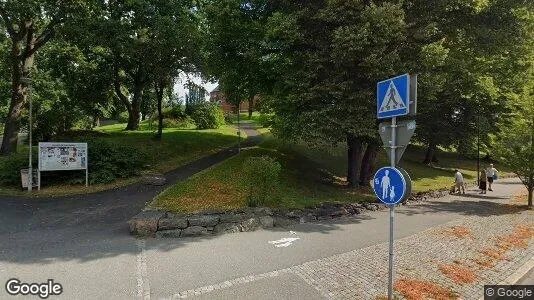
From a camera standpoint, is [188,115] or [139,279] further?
[188,115]

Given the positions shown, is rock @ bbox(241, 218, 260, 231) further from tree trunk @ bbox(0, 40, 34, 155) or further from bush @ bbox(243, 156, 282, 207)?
tree trunk @ bbox(0, 40, 34, 155)

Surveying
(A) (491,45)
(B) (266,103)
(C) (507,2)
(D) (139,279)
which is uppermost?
(C) (507,2)

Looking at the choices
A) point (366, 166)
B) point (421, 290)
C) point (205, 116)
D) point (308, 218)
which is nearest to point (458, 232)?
point (308, 218)

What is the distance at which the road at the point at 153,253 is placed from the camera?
22.1ft

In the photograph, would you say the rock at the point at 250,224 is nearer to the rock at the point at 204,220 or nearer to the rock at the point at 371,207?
the rock at the point at 204,220

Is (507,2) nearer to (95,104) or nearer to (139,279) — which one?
(139,279)

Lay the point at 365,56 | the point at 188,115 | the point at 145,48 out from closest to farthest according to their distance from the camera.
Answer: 1. the point at 365,56
2. the point at 145,48
3. the point at 188,115

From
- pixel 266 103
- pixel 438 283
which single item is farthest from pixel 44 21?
pixel 438 283

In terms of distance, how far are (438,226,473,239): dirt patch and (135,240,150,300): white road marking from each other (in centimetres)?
825

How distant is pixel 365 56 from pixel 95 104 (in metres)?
26.2

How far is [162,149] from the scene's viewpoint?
2405 cm

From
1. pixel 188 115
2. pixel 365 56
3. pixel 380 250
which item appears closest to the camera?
pixel 380 250

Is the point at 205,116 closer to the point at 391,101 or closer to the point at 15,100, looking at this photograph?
the point at 15,100

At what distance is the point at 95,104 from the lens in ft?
107
